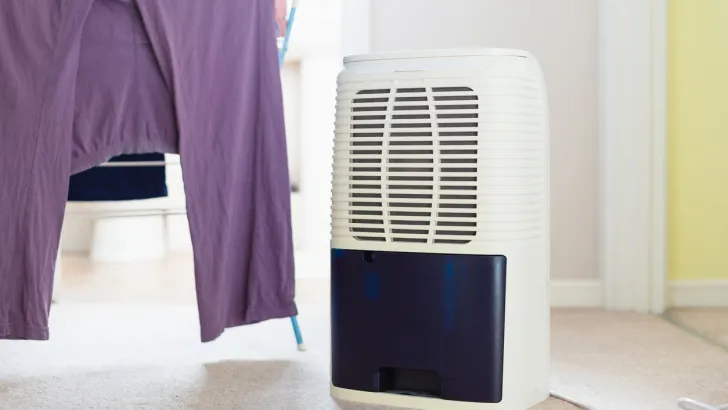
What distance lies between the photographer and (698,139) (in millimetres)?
2221

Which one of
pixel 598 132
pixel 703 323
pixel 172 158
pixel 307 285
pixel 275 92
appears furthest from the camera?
pixel 172 158

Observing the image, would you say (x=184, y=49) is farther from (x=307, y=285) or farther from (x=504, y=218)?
(x=307, y=285)

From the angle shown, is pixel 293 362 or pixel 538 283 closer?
pixel 538 283

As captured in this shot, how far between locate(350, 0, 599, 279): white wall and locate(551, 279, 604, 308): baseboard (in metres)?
0.30

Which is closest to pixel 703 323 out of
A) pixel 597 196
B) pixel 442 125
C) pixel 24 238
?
pixel 597 196

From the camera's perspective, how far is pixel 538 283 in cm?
124

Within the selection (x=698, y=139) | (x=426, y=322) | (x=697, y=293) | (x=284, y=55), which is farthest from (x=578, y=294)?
(x=426, y=322)

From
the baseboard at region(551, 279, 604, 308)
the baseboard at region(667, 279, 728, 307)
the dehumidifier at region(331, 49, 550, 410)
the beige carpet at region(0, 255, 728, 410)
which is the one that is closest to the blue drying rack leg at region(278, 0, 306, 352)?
the beige carpet at region(0, 255, 728, 410)

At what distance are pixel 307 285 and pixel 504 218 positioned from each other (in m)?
1.56

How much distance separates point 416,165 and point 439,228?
9 centimetres

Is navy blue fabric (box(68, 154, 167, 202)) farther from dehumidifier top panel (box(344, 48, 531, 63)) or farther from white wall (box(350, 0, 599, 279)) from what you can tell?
dehumidifier top panel (box(344, 48, 531, 63))

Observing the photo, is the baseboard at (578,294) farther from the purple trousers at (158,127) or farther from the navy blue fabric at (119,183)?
the navy blue fabric at (119,183)

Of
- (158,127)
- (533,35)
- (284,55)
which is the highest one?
(533,35)

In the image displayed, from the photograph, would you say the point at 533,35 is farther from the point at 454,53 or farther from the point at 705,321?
the point at 454,53
